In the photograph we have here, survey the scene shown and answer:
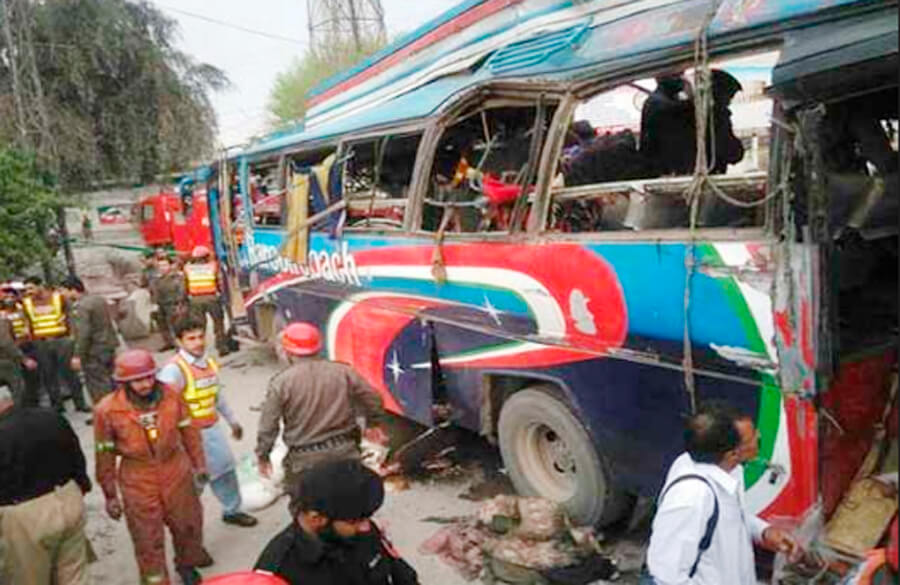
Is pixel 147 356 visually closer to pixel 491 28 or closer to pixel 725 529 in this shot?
pixel 725 529

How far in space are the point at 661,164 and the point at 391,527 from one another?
2.71 meters

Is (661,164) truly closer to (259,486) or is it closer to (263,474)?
(263,474)

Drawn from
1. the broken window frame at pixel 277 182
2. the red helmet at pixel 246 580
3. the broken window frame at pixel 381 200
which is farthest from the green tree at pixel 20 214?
the red helmet at pixel 246 580

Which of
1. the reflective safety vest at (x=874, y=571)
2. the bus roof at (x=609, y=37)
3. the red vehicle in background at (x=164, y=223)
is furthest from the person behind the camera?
the red vehicle in background at (x=164, y=223)

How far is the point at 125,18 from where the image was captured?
1736cm

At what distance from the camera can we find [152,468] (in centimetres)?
408

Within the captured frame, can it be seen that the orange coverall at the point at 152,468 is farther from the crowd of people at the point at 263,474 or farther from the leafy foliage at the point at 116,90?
the leafy foliage at the point at 116,90

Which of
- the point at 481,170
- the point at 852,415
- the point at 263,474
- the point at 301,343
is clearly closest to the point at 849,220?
the point at 852,415

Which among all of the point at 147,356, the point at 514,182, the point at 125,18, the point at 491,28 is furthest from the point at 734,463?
the point at 125,18

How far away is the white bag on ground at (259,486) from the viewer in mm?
5461

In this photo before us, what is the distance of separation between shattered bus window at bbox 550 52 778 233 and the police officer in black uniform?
2016mm

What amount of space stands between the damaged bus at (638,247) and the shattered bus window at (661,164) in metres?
0.01

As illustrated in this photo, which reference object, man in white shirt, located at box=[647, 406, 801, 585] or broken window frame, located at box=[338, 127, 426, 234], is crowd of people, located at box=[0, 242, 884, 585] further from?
broken window frame, located at box=[338, 127, 426, 234]

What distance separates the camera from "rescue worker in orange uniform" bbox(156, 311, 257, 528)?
4754 millimetres
